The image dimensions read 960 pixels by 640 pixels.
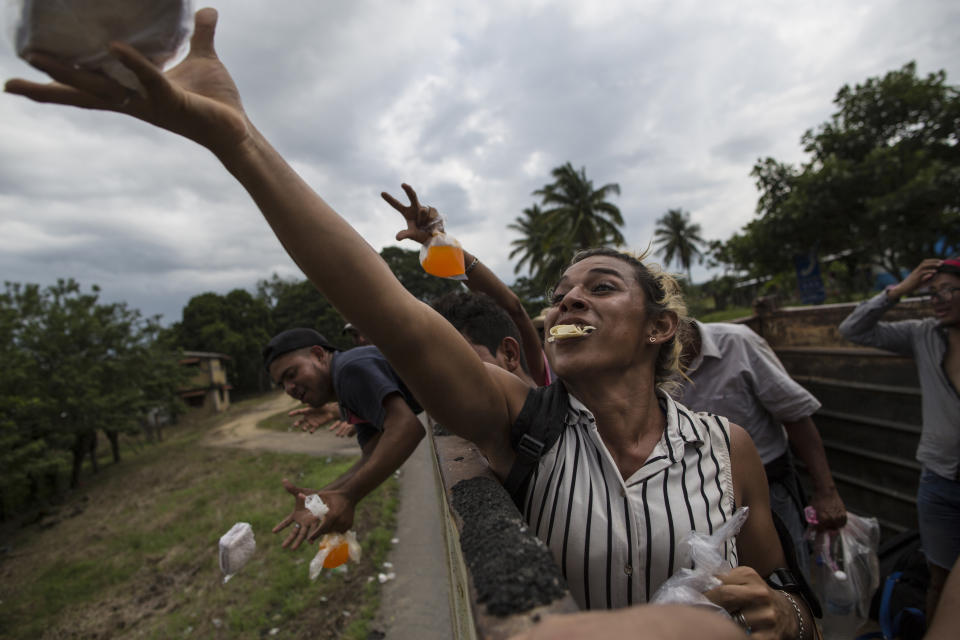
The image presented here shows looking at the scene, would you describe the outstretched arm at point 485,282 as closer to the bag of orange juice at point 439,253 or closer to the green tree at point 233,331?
the bag of orange juice at point 439,253

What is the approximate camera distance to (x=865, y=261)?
555 inches

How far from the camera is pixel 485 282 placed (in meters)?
3.06

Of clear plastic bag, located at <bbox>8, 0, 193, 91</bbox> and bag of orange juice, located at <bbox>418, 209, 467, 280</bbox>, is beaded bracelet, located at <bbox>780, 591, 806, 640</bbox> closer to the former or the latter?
bag of orange juice, located at <bbox>418, 209, 467, 280</bbox>

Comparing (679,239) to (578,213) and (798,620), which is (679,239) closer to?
(578,213)

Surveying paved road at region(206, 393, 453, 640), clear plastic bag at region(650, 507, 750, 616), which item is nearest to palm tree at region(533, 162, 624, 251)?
paved road at region(206, 393, 453, 640)

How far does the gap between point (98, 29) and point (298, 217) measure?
1.42ft

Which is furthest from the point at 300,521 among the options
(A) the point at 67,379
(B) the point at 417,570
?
(A) the point at 67,379

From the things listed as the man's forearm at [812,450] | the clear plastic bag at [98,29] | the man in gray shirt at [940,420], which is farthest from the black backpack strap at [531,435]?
the man in gray shirt at [940,420]

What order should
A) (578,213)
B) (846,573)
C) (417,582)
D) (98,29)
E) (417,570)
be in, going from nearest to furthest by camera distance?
1. (98,29)
2. (846,573)
3. (417,582)
4. (417,570)
5. (578,213)

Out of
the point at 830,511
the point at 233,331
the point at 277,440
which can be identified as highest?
the point at 233,331

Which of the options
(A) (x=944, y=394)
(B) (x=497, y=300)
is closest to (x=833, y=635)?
(A) (x=944, y=394)

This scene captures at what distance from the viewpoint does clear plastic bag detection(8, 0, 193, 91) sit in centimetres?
71

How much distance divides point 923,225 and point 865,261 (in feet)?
8.88

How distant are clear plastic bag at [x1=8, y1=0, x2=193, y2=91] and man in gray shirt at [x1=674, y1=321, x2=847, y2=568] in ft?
8.07
